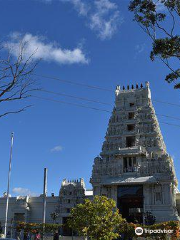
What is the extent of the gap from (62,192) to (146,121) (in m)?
20.3

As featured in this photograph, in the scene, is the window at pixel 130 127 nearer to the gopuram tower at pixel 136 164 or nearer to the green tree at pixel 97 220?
the gopuram tower at pixel 136 164

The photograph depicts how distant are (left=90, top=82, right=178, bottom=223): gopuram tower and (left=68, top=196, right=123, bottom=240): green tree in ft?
73.4

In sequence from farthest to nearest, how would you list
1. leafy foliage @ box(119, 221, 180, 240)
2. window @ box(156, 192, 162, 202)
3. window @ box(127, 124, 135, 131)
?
window @ box(127, 124, 135, 131)
window @ box(156, 192, 162, 202)
leafy foliage @ box(119, 221, 180, 240)

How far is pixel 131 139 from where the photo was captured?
58125 millimetres

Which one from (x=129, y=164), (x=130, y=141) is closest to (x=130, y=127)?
(x=130, y=141)

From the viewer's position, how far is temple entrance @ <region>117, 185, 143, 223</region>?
51156mm

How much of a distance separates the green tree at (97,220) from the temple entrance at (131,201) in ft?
75.7

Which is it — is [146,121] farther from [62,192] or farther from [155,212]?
[62,192]

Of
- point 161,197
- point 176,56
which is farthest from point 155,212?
point 176,56

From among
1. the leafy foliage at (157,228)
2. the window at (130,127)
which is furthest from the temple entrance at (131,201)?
the leafy foliage at (157,228)

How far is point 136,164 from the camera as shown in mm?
53375

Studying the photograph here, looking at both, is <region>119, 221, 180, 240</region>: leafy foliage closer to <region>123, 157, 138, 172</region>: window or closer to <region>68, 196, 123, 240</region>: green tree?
<region>68, 196, 123, 240</region>: green tree

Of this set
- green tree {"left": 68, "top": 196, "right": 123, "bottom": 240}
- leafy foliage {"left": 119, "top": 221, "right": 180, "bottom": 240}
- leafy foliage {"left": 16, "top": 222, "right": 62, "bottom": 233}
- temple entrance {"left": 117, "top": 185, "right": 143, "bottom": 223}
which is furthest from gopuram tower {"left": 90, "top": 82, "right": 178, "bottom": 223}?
green tree {"left": 68, "top": 196, "right": 123, "bottom": 240}

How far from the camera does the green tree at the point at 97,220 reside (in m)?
26.9
